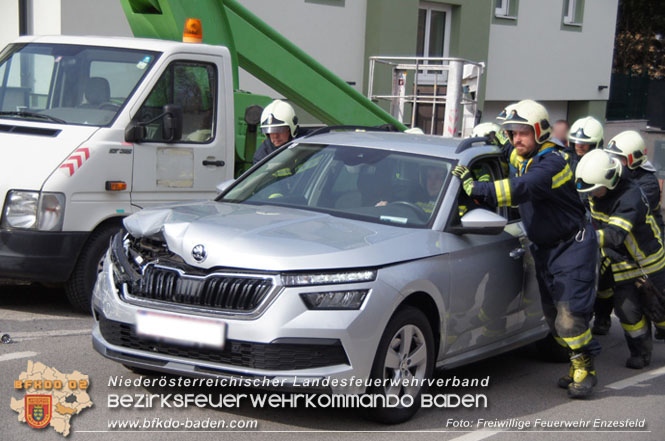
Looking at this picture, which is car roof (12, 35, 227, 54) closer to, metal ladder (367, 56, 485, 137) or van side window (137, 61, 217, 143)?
van side window (137, 61, 217, 143)

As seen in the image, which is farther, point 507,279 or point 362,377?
point 507,279

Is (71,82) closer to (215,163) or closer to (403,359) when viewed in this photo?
(215,163)

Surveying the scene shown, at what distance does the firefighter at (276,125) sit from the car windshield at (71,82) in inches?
44.7

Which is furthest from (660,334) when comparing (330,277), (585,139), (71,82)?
(71,82)

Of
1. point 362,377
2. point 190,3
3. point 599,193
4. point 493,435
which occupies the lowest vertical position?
point 493,435

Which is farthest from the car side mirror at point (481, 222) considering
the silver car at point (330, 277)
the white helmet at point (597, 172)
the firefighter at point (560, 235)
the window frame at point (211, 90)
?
the window frame at point (211, 90)

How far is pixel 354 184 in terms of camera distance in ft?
20.2

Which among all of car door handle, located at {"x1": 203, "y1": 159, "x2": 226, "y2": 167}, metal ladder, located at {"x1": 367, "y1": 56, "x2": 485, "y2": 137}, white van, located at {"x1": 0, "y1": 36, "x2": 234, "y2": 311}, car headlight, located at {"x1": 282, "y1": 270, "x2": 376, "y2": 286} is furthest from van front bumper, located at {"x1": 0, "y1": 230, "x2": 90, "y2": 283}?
metal ladder, located at {"x1": 367, "y1": 56, "x2": 485, "y2": 137}

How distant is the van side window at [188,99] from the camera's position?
25.4 ft

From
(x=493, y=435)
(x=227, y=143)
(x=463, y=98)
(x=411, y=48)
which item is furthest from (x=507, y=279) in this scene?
(x=411, y=48)

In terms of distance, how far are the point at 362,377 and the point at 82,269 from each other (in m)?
3.23

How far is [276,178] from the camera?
21.3 ft

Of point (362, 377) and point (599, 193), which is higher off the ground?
point (599, 193)

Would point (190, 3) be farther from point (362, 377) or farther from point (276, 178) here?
point (362, 377)
